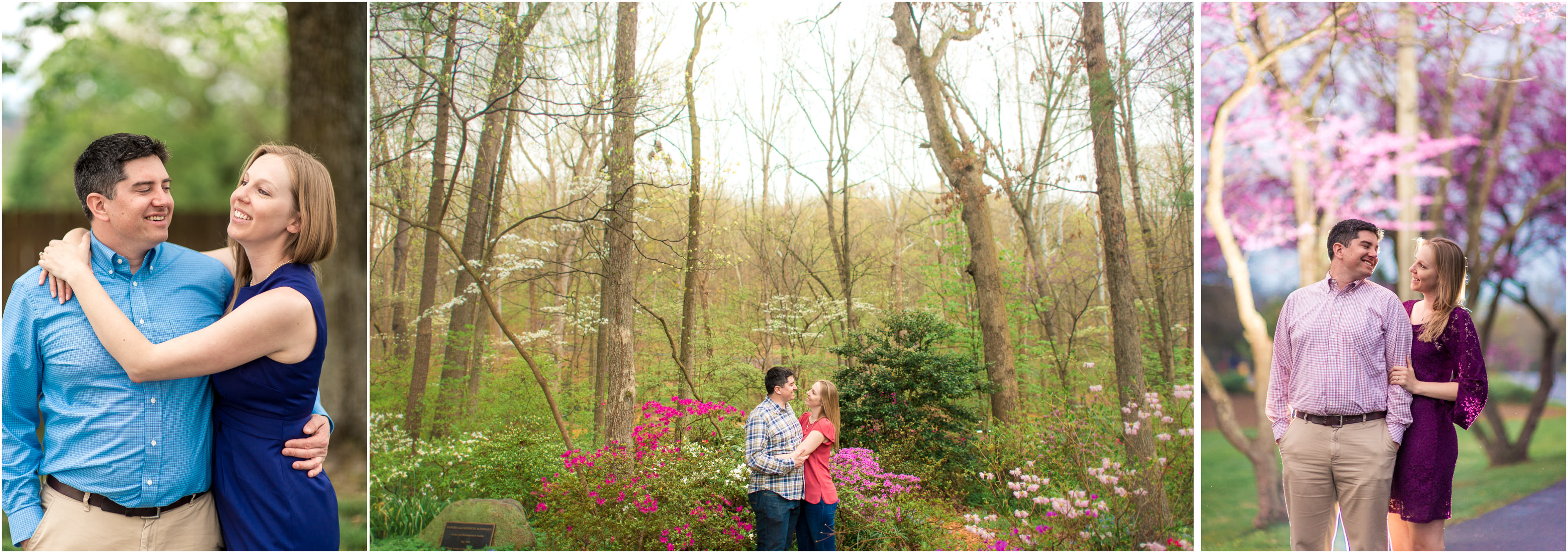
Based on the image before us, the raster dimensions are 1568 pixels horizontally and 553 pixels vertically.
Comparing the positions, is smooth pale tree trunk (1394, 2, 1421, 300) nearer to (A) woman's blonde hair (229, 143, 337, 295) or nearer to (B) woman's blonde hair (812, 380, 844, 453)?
(B) woman's blonde hair (812, 380, 844, 453)

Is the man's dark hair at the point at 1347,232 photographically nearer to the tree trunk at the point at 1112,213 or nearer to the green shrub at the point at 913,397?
the tree trunk at the point at 1112,213

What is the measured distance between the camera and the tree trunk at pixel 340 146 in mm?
4707

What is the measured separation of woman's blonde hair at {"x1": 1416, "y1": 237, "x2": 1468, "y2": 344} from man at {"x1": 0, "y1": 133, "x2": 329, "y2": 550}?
469 cm

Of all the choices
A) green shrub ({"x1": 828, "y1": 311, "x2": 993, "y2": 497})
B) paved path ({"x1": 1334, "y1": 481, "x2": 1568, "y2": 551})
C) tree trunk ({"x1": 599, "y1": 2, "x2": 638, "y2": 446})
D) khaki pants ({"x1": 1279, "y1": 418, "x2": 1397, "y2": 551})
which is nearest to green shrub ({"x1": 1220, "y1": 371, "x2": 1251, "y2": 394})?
paved path ({"x1": 1334, "y1": 481, "x2": 1568, "y2": 551})

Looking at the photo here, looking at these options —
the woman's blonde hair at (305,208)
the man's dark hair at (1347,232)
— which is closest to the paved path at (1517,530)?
the man's dark hair at (1347,232)

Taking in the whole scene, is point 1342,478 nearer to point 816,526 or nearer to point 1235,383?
point 1235,383

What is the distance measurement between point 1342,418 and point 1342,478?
27cm

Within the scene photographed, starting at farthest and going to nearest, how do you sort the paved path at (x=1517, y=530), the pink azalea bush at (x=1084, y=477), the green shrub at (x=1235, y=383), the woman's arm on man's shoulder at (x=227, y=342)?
the pink azalea bush at (x=1084, y=477) → the green shrub at (x=1235, y=383) → the paved path at (x=1517, y=530) → the woman's arm on man's shoulder at (x=227, y=342)

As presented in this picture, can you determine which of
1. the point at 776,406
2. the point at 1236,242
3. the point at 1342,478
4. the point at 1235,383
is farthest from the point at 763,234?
the point at 1342,478

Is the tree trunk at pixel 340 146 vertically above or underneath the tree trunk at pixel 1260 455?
above

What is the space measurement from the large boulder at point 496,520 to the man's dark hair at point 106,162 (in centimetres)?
308

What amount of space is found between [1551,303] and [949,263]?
3260mm

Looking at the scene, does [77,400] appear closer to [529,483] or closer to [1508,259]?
[529,483]

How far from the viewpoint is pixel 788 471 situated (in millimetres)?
3713
